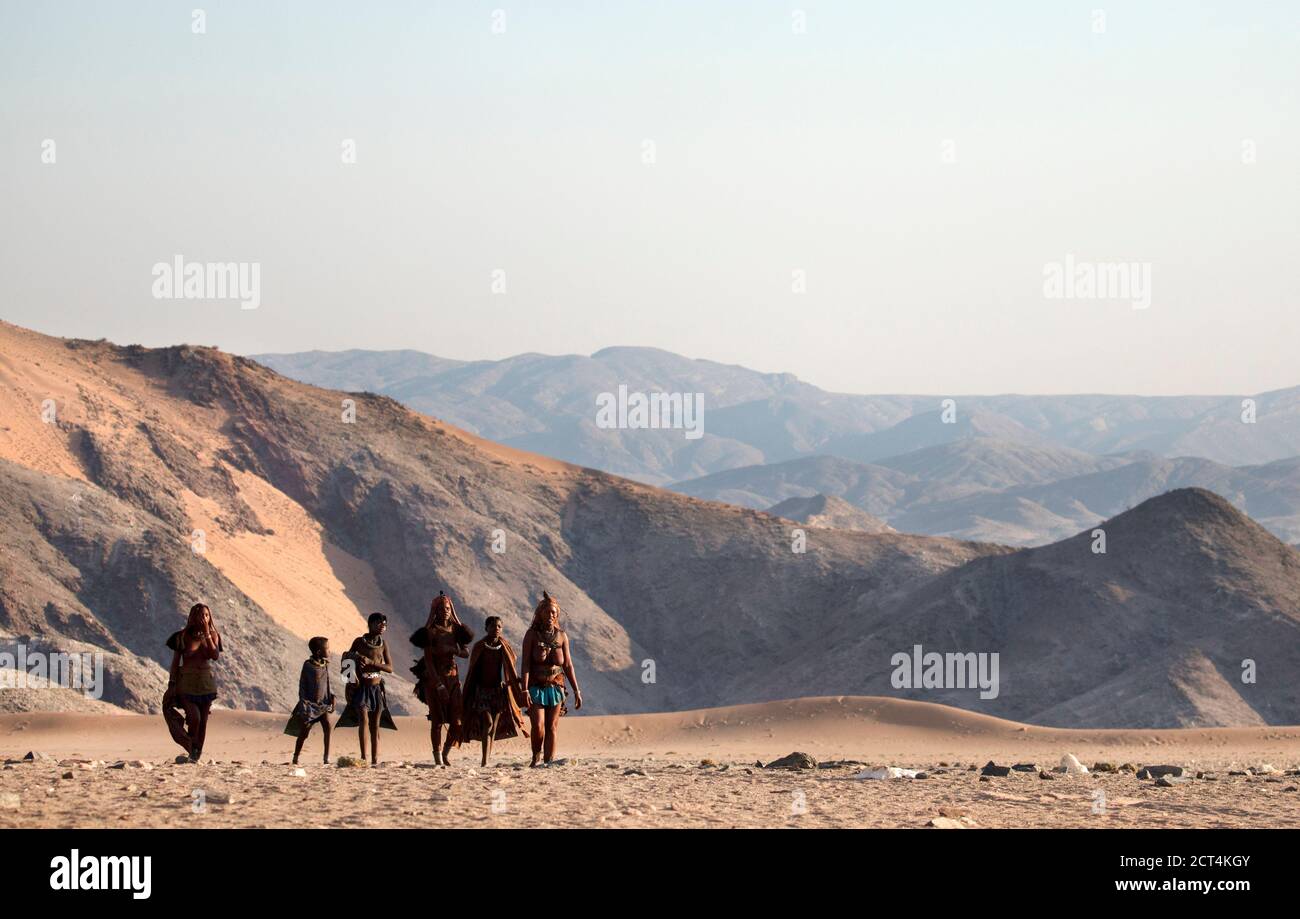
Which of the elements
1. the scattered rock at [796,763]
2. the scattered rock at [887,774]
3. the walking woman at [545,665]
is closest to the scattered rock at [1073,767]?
the scattered rock at [887,774]

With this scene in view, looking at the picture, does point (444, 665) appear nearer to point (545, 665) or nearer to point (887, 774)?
point (545, 665)

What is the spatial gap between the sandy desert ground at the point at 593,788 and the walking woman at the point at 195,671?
17.0 inches

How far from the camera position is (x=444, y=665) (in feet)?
52.0

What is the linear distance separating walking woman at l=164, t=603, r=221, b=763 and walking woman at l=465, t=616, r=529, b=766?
2.47 m

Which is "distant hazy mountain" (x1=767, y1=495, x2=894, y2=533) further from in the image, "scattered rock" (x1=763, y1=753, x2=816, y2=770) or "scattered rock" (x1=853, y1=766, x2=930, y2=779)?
"scattered rock" (x1=853, y1=766, x2=930, y2=779)

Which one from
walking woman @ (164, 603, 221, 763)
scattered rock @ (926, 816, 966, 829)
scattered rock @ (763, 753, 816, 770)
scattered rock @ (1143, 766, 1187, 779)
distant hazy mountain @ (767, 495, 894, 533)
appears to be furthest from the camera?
distant hazy mountain @ (767, 495, 894, 533)

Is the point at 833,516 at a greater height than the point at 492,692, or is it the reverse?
the point at 833,516

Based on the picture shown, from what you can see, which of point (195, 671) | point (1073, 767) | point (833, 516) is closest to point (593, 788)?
point (195, 671)

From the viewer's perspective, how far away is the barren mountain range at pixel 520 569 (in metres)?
40.3

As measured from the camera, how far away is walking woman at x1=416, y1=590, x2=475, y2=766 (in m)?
15.8

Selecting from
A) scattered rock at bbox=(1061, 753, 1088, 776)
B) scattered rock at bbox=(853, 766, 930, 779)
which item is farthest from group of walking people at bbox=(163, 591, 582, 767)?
scattered rock at bbox=(1061, 753, 1088, 776)

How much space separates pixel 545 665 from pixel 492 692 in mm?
584

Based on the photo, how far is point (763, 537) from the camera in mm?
57469
